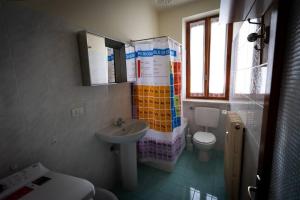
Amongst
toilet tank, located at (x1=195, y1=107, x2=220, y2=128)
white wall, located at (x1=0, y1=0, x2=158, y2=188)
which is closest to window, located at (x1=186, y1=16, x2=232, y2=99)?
toilet tank, located at (x1=195, y1=107, x2=220, y2=128)

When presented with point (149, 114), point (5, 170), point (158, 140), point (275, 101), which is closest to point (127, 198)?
point (158, 140)

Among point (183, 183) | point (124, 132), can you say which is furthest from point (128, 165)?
point (183, 183)

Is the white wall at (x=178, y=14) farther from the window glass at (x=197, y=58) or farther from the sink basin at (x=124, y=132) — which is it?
the sink basin at (x=124, y=132)

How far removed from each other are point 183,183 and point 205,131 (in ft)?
3.64

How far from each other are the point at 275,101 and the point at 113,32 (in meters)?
1.84

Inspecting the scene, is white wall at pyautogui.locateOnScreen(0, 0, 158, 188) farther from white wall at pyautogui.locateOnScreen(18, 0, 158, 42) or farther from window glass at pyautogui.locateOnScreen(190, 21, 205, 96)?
window glass at pyautogui.locateOnScreen(190, 21, 205, 96)

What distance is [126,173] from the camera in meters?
1.96

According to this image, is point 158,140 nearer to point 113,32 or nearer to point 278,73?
point 113,32

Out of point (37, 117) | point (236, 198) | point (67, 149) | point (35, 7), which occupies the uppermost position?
point (35, 7)

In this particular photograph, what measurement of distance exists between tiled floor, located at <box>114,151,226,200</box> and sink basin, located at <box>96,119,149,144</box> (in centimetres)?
75

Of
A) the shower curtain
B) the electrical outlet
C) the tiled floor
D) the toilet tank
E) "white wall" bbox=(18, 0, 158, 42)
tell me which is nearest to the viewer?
"white wall" bbox=(18, 0, 158, 42)

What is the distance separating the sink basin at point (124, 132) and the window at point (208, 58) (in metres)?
1.55

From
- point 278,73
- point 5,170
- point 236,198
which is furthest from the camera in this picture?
point 236,198

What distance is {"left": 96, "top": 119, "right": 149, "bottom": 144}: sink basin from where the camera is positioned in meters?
1.66
